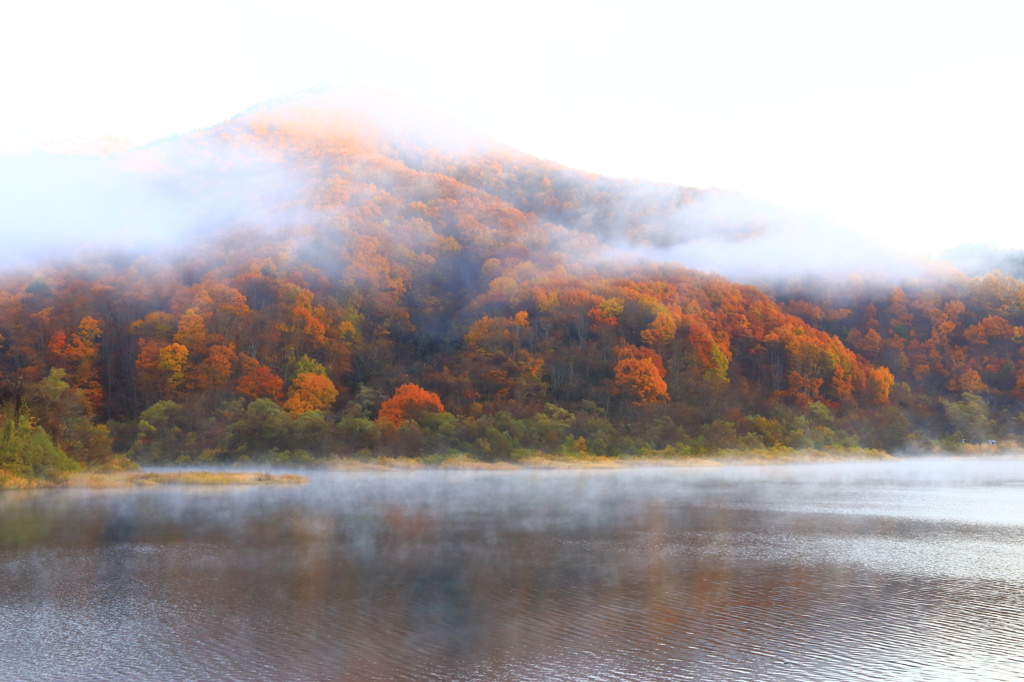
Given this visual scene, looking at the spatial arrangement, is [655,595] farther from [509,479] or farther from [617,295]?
[617,295]

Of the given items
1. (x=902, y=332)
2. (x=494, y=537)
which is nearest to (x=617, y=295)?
(x=902, y=332)

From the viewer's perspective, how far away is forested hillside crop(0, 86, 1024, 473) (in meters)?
72.4

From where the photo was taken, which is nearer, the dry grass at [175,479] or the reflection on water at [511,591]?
the reflection on water at [511,591]

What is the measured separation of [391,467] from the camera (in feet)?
215

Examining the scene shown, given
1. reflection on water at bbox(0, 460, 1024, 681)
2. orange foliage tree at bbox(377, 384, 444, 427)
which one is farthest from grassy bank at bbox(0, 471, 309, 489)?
orange foliage tree at bbox(377, 384, 444, 427)

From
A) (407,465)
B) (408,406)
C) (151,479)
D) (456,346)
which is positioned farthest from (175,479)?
(456,346)

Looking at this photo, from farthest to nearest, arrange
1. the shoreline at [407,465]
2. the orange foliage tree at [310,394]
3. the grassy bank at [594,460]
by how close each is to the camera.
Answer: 1. the orange foliage tree at [310,394]
2. the grassy bank at [594,460]
3. the shoreline at [407,465]

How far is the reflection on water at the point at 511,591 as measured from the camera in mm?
14797

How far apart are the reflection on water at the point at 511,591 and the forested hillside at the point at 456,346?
85.8ft

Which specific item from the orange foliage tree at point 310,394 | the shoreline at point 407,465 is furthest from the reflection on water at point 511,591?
the orange foliage tree at point 310,394

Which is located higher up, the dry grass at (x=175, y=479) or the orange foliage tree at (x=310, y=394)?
the orange foliage tree at (x=310, y=394)

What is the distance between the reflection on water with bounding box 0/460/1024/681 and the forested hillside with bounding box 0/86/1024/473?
26163 mm

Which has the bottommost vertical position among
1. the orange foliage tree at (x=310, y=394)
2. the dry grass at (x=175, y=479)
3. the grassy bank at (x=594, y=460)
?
the grassy bank at (x=594, y=460)

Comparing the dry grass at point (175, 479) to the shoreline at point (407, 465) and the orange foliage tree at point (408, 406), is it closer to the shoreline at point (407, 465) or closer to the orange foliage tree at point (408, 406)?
the shoreline at point (407, 465)
